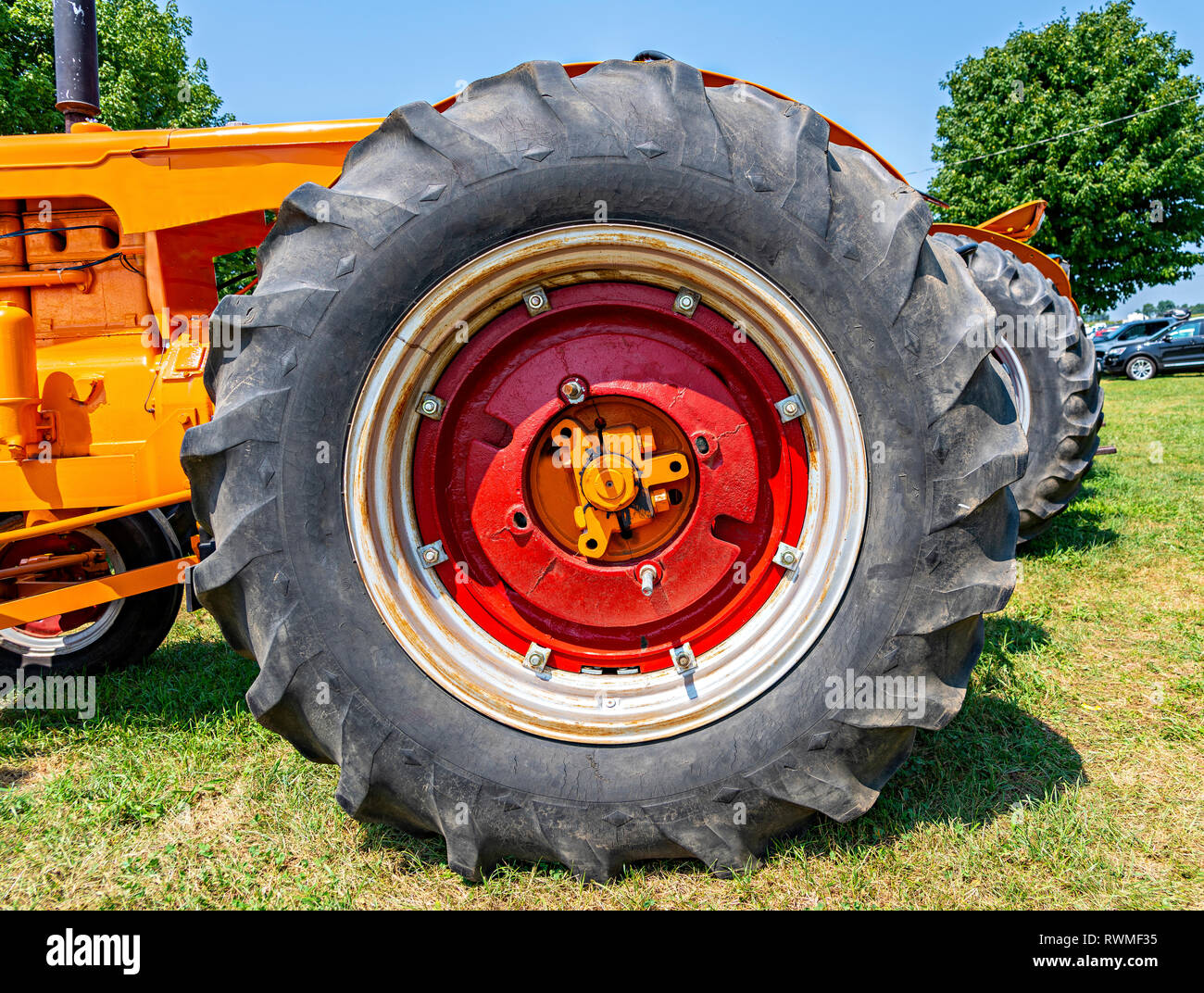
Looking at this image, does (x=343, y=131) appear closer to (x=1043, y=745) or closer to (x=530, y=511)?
(x=530, y=511)

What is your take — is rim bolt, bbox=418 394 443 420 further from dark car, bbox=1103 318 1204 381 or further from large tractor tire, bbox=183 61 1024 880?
dark car, bbox=1103 318 1204 381

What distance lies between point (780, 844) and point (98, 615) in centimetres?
296

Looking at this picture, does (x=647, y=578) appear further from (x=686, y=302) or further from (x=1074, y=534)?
(x=1074, y=534)

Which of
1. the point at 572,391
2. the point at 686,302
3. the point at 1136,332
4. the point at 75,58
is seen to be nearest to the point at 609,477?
the point at 572,391

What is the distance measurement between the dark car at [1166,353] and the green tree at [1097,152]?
112 inches

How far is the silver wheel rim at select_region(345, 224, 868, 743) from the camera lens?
180cm

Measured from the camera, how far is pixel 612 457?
193 centimetres

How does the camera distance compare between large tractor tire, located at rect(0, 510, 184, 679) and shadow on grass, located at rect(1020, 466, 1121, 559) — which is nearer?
large tractor tire, located at rect(0, 510, 184, 679)

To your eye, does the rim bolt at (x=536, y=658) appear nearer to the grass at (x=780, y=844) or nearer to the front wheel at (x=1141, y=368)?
the grass at (x=780, y=844)

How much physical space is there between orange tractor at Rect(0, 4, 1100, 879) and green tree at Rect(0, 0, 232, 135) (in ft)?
50.7

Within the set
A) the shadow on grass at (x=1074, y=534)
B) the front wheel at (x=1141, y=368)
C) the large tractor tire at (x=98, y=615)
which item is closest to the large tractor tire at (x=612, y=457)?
the large tractor tire at (x=98, y=615)

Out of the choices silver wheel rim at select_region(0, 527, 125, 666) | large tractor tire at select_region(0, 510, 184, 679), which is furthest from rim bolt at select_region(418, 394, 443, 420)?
silver wheel rim at select_region(0, 527, 125, 666)

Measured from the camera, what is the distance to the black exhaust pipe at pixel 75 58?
2.83 meters

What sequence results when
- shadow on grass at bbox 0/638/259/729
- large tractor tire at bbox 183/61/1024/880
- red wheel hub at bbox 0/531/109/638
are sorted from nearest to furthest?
large tractor tire at bbox 183/61/1024/880, shadow on grass at bbox 0/638/259/729, red wheel hub at bbox 0/531/109/638
